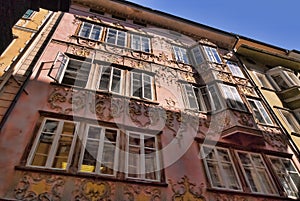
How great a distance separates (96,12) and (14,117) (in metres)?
8.96

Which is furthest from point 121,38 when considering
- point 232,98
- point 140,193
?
point 140,193

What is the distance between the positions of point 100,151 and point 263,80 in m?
A: 11.4

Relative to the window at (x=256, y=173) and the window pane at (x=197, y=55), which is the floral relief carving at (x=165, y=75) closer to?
the window pane at (x=197, y=55)

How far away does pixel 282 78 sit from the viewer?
48.1 ft

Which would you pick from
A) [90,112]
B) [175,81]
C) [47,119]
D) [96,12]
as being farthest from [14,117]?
[96,12]

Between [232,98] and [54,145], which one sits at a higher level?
[232,98]

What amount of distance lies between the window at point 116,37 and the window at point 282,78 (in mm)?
9136

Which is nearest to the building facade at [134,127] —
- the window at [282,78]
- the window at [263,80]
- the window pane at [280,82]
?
the window at [263,80]

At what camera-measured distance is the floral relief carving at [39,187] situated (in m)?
5.31

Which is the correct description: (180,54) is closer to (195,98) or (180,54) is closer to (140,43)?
(140,43)

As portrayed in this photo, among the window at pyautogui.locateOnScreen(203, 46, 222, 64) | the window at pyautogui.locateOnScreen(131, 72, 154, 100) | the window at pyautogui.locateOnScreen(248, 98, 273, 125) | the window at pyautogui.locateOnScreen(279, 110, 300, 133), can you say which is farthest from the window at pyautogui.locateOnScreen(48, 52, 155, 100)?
the window at pyautogui.locateOnScreen(279, 110, 300, 133)

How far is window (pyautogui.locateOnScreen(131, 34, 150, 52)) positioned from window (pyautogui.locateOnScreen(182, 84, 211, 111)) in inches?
118

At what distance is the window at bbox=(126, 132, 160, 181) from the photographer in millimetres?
6676

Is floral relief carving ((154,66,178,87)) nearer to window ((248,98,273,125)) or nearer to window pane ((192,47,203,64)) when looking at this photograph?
window pane ((192,47,203,64))
